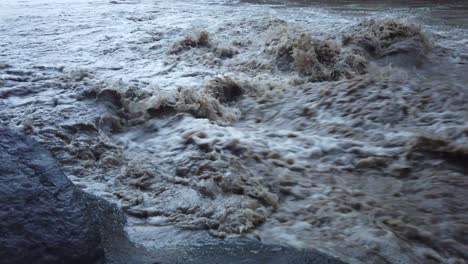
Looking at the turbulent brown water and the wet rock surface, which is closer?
the wet rock surface

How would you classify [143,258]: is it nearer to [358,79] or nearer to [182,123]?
[182,123]

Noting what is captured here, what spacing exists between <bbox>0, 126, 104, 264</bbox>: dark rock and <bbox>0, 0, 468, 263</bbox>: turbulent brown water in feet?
1.84

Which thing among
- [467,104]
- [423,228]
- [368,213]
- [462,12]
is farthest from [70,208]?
[462,12]

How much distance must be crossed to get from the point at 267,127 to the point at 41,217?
9.89 feet

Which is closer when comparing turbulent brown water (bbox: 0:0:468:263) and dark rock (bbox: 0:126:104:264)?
dark rock (bbox: 0:126:104:264)

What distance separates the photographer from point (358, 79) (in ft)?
19.2

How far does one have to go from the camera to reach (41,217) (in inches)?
101

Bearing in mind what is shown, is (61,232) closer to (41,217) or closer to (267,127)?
(41,217)

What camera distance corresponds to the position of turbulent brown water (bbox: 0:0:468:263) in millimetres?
3232

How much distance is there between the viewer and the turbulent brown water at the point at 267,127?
3.23m

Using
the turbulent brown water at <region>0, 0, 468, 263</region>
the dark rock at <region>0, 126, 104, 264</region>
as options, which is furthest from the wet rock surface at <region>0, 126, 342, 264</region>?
the turbulent brown water at <region>0, 0, 468, 263</region>

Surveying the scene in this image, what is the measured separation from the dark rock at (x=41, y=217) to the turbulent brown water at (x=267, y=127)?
22.0 inches

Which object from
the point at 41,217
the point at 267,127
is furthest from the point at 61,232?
the point at 267,127

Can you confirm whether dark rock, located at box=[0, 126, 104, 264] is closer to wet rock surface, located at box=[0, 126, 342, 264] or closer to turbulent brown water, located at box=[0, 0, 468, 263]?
wet rock surface, located at box=[0, 126, 342, 264]
